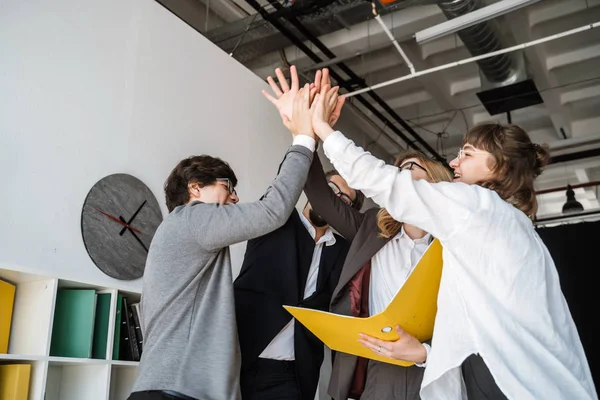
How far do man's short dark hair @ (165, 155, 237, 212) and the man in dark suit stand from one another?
0.89 feet

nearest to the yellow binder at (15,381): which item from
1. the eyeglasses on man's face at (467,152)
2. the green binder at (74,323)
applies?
the green binder at (74,323)

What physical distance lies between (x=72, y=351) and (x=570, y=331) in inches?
85.2

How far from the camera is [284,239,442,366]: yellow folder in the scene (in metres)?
1.32

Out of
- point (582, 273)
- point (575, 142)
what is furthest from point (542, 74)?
point (582, 273)

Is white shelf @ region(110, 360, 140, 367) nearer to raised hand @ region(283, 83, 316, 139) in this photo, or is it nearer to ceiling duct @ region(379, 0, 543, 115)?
raised hand @ region(283, 83, 316, 139)

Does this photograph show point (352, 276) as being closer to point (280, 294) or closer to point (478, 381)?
point (280, 294)

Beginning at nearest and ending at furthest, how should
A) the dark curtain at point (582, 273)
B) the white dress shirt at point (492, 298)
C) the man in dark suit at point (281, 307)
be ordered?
the white dress shirt at point (492, 298) → the man in dark suit at point (281, 307) → the dark curtain at point (582, 273)

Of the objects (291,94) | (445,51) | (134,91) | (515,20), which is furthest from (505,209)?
(445,51)

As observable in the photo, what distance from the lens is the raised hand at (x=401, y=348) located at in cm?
144

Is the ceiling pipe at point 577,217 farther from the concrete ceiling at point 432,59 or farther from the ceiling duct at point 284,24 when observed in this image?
the ceiling duct at point 284,24

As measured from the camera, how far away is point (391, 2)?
388cm

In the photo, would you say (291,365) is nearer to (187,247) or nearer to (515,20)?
(187,247)

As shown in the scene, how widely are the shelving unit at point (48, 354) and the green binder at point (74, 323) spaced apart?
1.8 inches

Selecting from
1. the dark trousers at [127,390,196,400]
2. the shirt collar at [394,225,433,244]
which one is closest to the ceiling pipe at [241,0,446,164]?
the shirt collar at [394,225,433,244]
